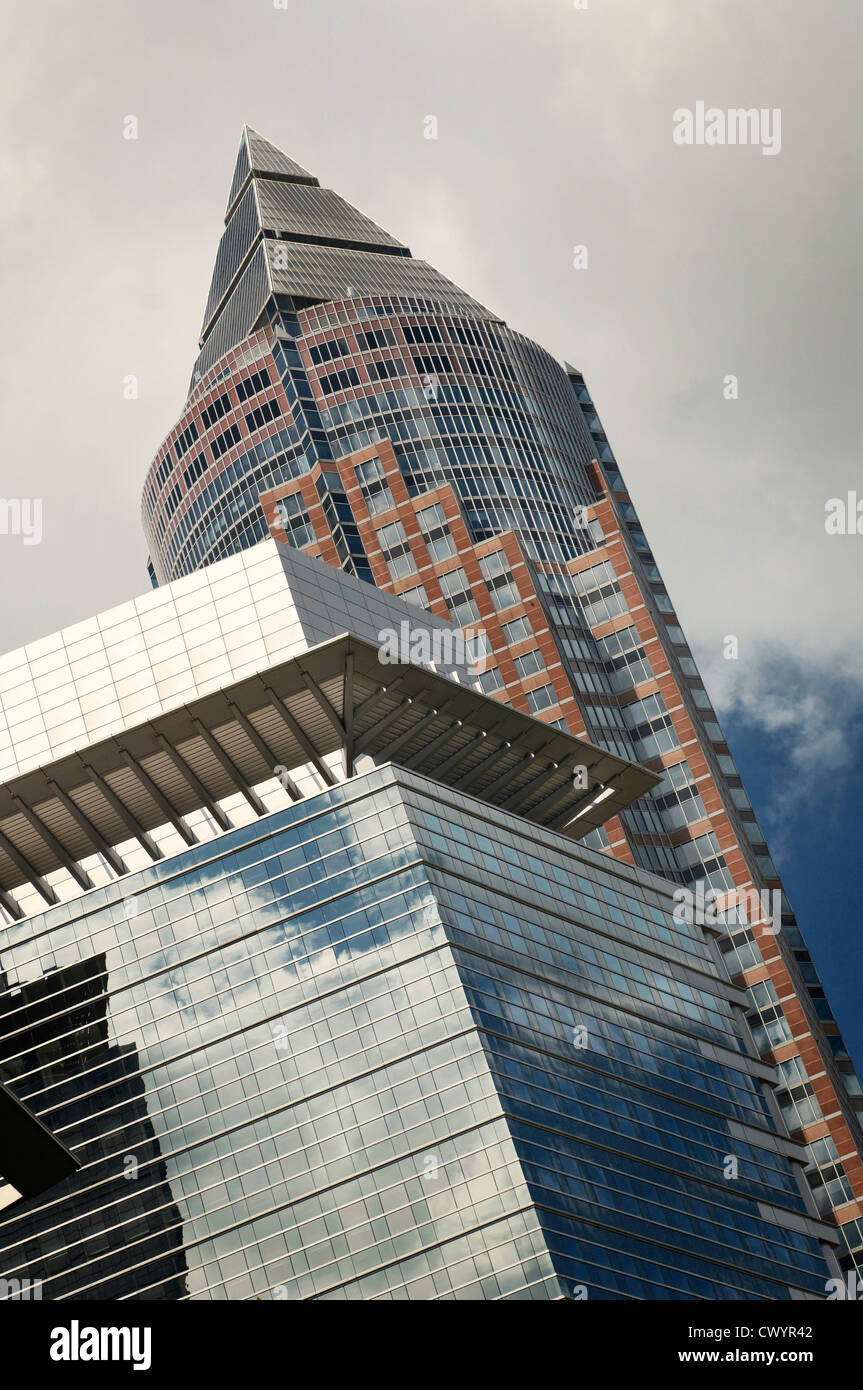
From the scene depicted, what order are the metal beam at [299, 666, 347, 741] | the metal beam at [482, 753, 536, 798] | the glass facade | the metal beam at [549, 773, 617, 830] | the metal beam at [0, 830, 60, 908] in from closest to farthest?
the glass facade
the metal beam at [299, 666, 347, 741]
the metal beam at [0, 830, 60, 908]
the metal beam at [482, 753, 536, 798]
the metal beam at [549, 773, 617, 830]

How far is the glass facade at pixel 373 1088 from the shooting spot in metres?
66.7

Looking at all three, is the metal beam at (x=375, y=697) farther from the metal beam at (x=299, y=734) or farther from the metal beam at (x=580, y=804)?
the metal beam at (x=580, y=804)

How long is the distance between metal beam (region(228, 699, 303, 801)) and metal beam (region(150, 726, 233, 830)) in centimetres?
349

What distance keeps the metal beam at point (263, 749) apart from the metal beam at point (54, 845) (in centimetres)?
1135

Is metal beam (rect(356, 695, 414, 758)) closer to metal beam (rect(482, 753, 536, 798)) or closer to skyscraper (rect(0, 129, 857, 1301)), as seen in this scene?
skyscraper (rect(0, 129, 857, 1301))

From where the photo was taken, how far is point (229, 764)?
83.9m

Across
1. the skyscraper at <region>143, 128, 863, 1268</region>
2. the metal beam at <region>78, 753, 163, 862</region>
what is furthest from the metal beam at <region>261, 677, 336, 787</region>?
the skyscraper at <region>143, 128, 863, 1268</region>

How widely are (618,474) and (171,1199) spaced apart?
137482 mm

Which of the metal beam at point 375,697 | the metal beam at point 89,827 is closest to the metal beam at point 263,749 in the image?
the metal beam at point 375,697

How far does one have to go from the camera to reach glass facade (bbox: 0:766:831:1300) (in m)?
66.7

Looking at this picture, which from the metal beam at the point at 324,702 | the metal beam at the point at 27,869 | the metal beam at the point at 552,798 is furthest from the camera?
the metal beam at the point at 552,798

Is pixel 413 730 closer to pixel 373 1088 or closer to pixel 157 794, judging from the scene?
pixel 157 794

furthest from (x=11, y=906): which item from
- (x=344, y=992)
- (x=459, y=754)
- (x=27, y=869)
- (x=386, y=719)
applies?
(x=459, y=754)

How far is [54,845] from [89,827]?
2.29 meters
